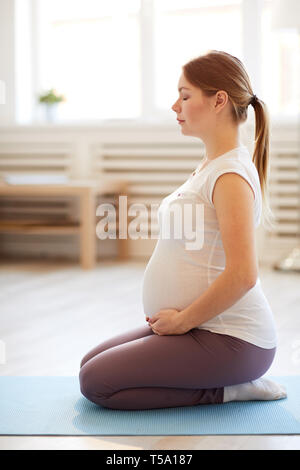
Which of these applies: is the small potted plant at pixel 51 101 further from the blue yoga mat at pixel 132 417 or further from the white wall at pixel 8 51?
the blue yoga mat at pixel 132 417

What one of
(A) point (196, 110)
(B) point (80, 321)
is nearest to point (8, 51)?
(B) point (80, 321)

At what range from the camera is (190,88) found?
1395 millimetres

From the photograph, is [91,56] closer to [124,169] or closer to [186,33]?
[186,33]

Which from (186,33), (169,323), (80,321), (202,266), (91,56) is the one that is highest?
(186,33)

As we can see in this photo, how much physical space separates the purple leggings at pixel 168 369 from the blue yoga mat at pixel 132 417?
0.09 feet

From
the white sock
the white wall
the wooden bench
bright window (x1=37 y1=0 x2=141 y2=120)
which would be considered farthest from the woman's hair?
the white wall

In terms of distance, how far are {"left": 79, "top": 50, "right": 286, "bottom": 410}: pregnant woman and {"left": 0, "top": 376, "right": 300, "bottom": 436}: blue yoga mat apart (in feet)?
0.11

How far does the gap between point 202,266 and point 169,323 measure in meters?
0.14

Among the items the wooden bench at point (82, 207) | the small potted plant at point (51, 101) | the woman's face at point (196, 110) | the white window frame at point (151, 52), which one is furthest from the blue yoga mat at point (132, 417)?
the small potted plant at point (51, 101)

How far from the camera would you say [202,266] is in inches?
56.2

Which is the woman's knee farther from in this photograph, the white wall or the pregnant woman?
the white wall

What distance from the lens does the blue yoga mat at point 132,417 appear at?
4.31ft

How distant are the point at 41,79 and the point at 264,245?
174 centimetres

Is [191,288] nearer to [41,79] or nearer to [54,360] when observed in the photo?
[54,360]
